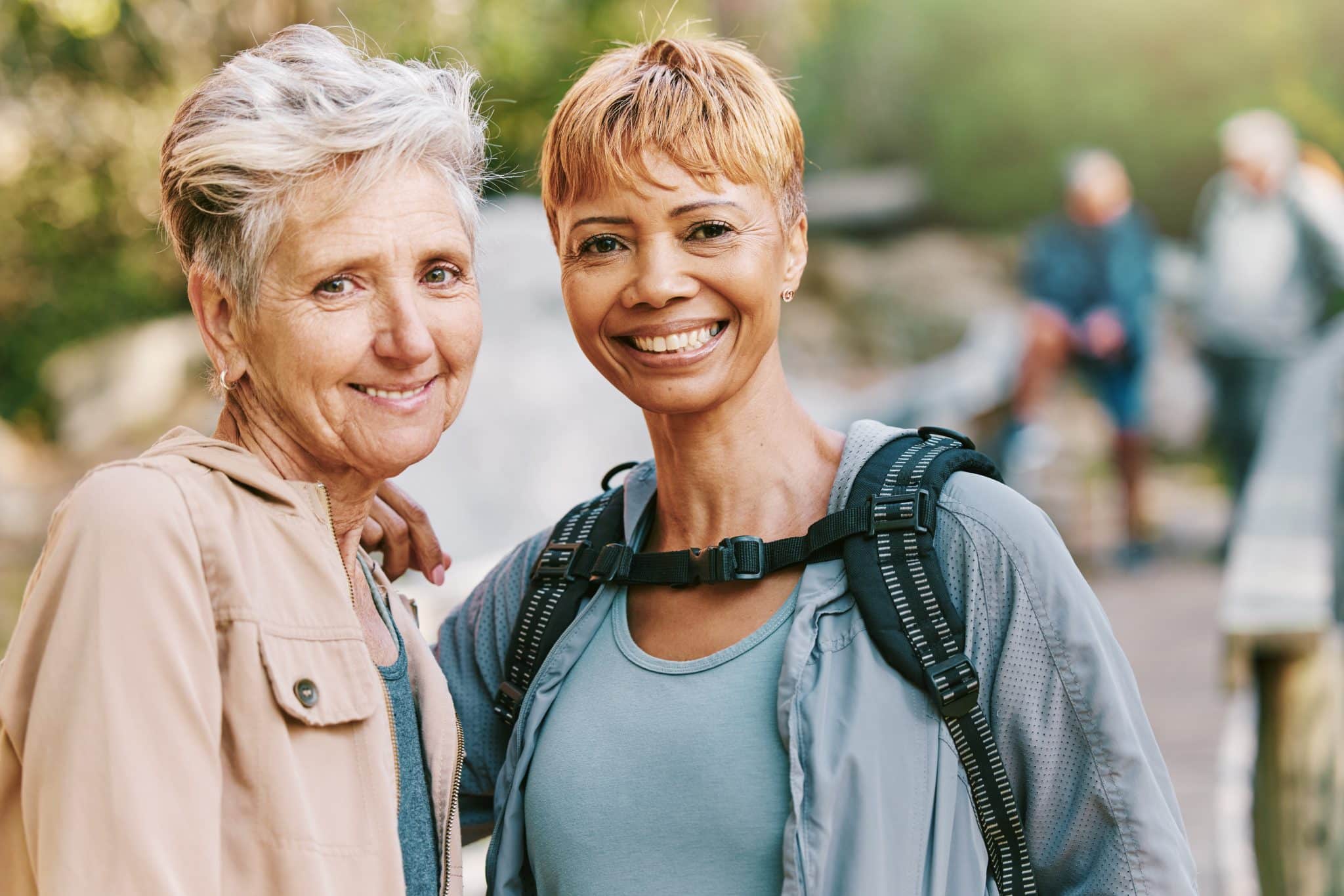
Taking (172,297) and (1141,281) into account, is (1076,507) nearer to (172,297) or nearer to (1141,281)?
(1141,281)

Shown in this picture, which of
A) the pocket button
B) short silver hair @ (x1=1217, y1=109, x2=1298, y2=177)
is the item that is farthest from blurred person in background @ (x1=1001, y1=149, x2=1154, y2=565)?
the pocket button

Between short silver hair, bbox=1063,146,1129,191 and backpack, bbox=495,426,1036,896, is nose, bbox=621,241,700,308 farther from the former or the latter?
short silver hair, bbox=1063,146,1129,191

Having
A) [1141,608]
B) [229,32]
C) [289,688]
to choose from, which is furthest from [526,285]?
[289,688]

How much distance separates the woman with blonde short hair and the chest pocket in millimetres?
369

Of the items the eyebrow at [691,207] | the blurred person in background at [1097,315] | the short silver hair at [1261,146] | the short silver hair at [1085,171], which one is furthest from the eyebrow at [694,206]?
the short silver hair at [1085,171]

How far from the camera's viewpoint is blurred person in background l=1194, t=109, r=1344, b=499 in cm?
832

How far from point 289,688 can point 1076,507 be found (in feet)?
27.5

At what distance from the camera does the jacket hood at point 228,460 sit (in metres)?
1.62

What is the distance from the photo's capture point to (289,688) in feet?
5.04

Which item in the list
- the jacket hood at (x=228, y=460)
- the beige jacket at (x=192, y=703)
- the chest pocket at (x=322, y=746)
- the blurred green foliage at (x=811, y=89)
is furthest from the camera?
the blurred green foliage at (x=811, y=89)

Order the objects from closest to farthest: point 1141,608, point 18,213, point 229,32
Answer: point 1141,608, point 229,32, point 18,213

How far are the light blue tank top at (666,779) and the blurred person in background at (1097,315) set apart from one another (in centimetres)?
699

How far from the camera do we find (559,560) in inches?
83.7

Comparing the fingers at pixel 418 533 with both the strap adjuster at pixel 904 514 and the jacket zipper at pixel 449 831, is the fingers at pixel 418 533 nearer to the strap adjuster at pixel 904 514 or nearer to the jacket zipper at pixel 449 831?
the jacket zipper at pixel 449 831
